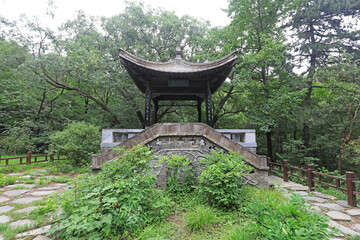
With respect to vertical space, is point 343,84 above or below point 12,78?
below

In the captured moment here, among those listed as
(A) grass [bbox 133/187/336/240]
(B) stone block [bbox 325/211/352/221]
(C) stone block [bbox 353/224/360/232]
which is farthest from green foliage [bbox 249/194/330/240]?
(B) stone block [bbox 325/211/352/221]

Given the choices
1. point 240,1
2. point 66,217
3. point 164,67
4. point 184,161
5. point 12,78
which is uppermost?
point 240,1

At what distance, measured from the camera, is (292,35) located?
11.8 m

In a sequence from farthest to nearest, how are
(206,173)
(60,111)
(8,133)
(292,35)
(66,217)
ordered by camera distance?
1. (60,111)
2. (292,35)
3. (8,133)
4. (206,173)
5. (66,217)

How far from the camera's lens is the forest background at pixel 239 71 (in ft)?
29.6

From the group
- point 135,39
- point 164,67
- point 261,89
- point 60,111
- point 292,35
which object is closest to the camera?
point 164,67

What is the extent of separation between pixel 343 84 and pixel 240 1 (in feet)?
24.0

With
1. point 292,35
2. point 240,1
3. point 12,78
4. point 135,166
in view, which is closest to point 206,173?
point 135,166

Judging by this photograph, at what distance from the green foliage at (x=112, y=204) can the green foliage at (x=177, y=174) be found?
85 centimetres

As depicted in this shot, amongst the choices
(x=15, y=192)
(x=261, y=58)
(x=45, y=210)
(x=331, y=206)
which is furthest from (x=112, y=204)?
(x=261, y=58)

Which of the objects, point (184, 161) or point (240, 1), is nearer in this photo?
point (184, 161)

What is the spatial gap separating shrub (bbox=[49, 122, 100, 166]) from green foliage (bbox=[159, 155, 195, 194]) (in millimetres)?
4807

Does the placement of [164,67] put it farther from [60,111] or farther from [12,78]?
[12,78]

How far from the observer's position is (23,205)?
3982 mm
